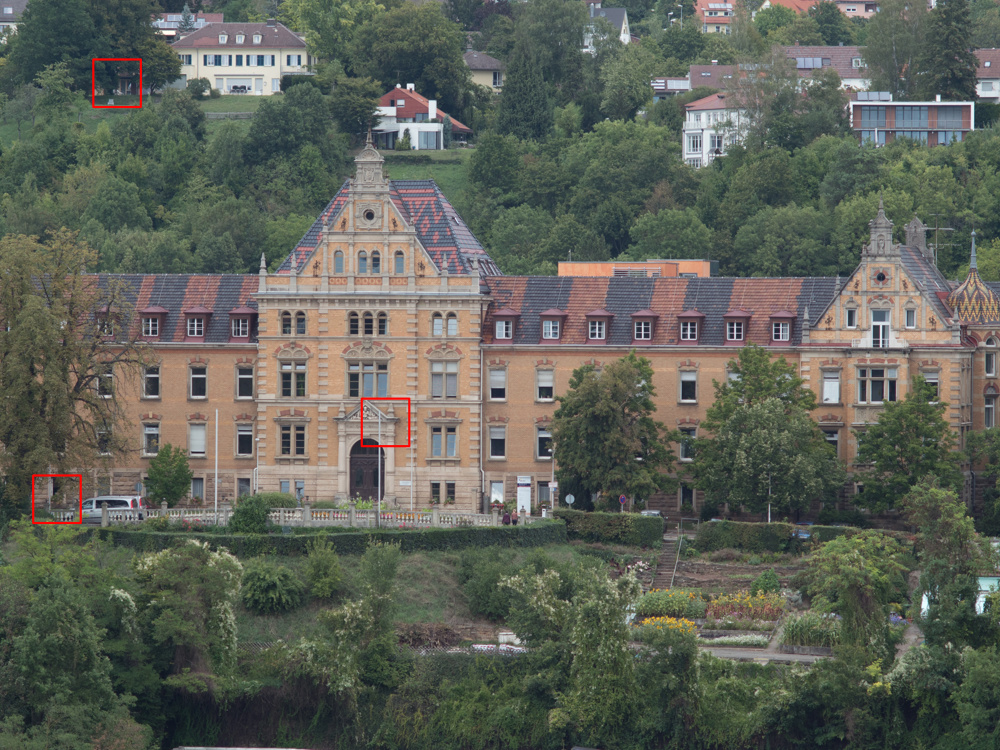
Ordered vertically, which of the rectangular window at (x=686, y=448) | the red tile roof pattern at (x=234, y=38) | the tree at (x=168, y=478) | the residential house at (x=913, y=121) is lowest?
the tree at (x=168, y=478)

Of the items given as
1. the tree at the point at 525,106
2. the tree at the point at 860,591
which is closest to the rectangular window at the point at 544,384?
the tree at the point at 860,591

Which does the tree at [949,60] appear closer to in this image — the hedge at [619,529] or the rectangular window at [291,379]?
the rectangular window at [291,379]

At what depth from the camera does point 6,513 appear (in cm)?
8638

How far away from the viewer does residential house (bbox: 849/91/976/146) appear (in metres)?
155

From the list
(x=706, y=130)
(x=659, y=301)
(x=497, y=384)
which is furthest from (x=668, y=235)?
(x=497, y=384)

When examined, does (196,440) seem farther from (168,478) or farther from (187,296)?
(187,296)

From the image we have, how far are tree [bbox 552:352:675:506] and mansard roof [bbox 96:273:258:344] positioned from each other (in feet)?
60.8

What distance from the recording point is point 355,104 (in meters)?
166

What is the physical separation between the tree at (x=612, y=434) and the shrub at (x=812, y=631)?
1508cm

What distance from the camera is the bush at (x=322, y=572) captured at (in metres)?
80.4

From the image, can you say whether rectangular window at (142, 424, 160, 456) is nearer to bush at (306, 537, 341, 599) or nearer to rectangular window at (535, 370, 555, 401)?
rectangular window at (535, 370, 555, 401)

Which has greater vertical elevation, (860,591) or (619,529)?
(619,529)

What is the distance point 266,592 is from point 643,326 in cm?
2736

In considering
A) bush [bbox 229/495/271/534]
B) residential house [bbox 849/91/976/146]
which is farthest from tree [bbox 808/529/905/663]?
residential house [bbox 849/91/976/146]
